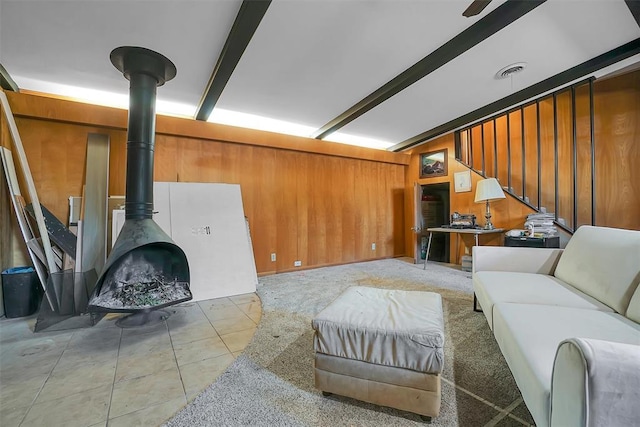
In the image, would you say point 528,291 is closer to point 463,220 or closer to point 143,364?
point 143,364

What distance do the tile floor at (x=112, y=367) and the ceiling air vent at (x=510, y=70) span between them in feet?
12.3

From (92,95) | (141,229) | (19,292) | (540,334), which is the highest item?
(92,95)

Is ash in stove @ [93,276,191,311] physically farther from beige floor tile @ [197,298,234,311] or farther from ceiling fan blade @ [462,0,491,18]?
ceiling fan blade @ [462,0,491,18]

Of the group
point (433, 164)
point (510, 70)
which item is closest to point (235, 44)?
point (510, 70)

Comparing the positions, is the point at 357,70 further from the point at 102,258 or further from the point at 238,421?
the point at 102,258

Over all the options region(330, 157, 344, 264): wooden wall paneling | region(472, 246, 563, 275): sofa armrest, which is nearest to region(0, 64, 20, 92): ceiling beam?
region(330, 157, 344, 264): wooden wall paneling

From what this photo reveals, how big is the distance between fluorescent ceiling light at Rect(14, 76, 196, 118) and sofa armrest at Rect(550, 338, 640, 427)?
168 inches

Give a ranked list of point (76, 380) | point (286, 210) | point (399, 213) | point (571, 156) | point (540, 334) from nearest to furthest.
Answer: point (540, 334), point (76, 380), point (571, 156), point (286, 210), point (399, 213)

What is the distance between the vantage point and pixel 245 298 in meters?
3.18

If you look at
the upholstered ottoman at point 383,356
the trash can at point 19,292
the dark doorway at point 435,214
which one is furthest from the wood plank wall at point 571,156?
the trash can at point 19,292

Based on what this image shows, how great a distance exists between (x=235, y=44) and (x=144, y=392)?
264 centimetres

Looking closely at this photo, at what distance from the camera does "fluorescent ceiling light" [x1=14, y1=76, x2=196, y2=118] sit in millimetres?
2912

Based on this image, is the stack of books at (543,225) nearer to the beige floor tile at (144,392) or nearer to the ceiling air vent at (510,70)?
the ceiling air vent at (510,70)

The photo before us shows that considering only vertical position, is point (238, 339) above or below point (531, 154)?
below
